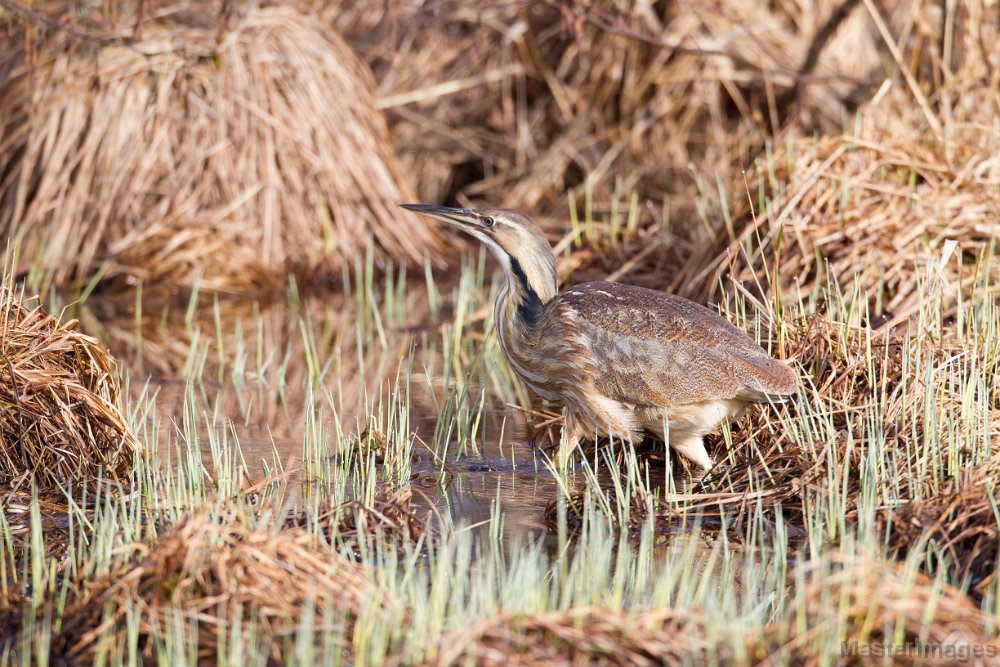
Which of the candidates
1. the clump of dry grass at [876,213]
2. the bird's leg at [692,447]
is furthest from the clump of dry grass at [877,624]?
the clump of dry grass at [876,213]

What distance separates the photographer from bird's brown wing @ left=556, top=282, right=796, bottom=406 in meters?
3.68

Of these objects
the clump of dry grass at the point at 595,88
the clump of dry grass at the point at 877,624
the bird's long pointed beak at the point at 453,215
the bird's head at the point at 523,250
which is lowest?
the clump of dry grass at the point at 877,624

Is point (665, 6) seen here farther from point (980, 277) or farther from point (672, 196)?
point (980, 277)

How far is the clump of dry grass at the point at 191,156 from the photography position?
6.75m

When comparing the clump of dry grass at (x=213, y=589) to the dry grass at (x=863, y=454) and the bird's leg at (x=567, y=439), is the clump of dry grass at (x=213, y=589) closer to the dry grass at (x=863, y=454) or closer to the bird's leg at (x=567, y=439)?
the dry grass at (x=863, y=454)

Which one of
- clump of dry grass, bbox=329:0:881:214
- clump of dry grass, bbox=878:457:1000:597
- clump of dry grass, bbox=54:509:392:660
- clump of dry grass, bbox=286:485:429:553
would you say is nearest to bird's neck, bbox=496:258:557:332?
clump of dry grass, bbox=286:485:429:553

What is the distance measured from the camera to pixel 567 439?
4.05 meters

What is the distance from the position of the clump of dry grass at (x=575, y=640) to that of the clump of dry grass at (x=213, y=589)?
25cm

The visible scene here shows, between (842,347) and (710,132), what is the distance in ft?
13.0

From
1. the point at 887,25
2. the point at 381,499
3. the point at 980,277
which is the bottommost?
the point at 381,499

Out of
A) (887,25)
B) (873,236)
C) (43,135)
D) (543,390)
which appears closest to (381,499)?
(543,390)

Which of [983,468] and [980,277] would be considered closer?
[983,468]

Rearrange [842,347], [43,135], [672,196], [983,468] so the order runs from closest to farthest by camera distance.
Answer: [983,468] < [842,347] < [43,135] < [672,196]

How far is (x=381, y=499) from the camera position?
3625 mm
